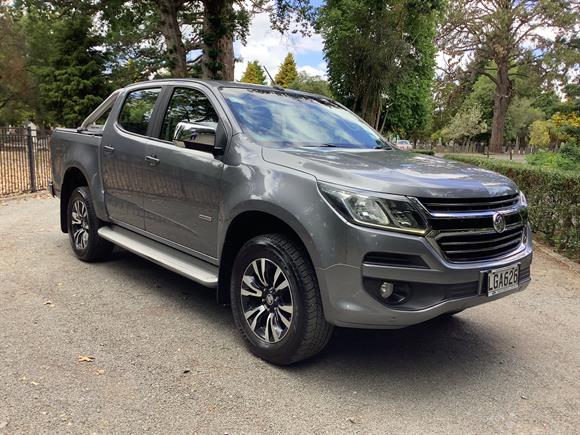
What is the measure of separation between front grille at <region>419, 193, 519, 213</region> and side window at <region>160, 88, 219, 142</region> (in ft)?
6.23

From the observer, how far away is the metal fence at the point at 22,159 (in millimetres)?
11367

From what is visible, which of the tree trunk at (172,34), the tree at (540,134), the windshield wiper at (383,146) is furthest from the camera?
the tree at (540,134)

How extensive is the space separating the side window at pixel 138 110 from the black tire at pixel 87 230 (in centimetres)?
101

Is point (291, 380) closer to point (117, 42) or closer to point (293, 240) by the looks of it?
point (293, 240)

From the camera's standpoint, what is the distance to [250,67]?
292 feet

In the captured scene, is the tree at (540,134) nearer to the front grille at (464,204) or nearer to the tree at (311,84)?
the tree at (311,84)

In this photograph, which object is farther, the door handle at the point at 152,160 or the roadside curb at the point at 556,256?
the roadside curb at the point at 556,256

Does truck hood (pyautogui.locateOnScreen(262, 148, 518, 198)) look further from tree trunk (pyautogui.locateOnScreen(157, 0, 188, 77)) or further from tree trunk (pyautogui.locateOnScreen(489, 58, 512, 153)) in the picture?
tree trunk (pyautogui.locateOnScreen(489, 58, 512, 153))

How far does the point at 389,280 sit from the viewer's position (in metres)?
2.97

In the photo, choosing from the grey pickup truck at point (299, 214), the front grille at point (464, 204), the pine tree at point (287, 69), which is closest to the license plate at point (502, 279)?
the grey pickup truck at point (299, 214)

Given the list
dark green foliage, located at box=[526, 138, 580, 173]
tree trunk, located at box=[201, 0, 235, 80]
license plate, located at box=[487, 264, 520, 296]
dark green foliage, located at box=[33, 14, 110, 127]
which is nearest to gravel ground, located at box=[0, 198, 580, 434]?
license plate, located at box=[487, 264, 520, 296]

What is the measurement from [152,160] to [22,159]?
897 centimetres

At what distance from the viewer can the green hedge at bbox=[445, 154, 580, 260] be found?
22.4 ft

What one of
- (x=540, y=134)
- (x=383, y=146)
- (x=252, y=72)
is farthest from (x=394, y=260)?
(x=252, y=72)
